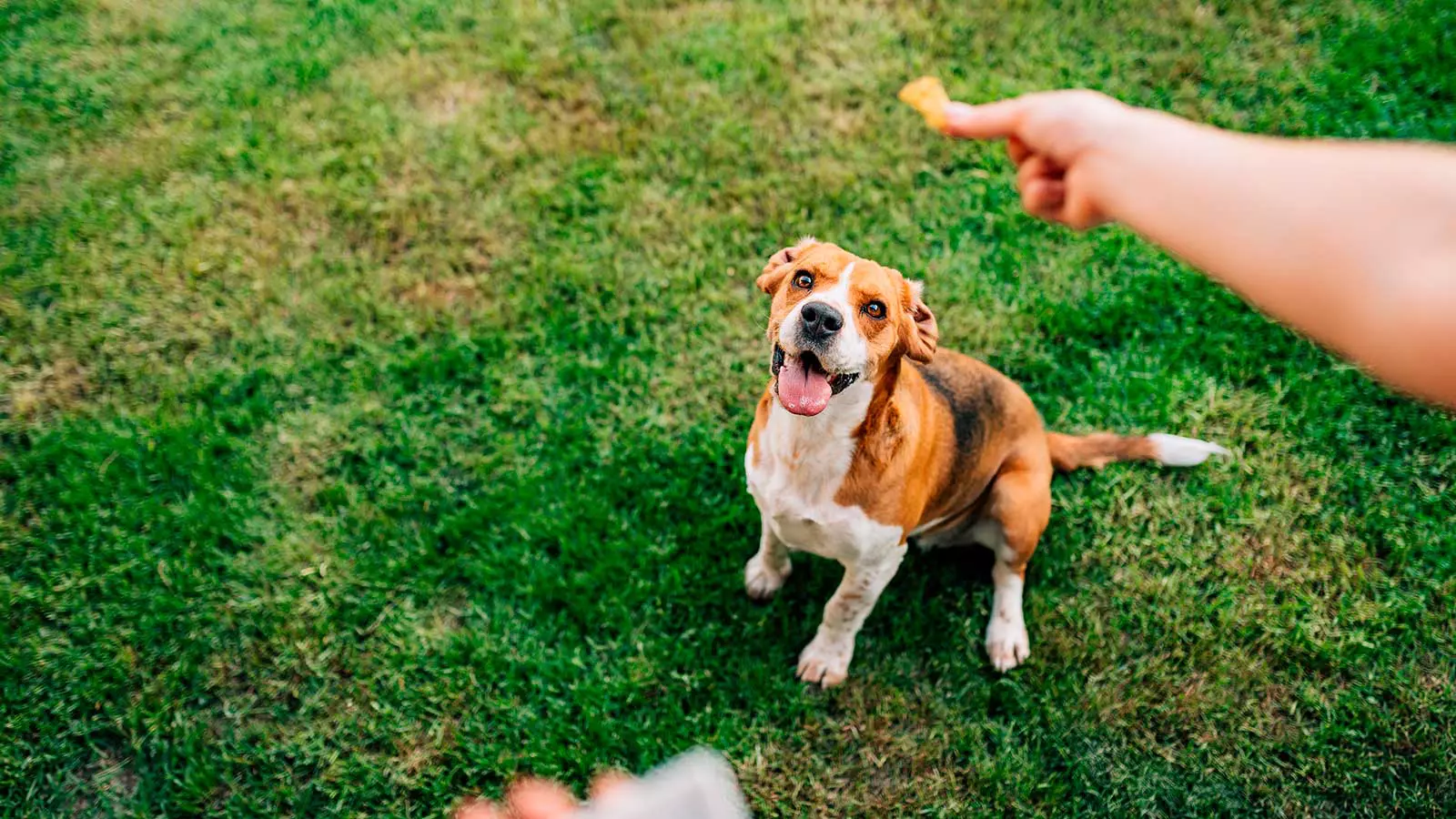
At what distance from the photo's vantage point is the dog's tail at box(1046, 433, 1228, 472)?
3945mm

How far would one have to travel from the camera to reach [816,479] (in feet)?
9.69

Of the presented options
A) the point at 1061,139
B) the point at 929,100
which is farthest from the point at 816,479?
the point at 1061,139

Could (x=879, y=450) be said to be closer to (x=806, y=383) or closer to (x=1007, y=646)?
(x=806, y=383)

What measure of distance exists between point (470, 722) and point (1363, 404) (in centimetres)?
455

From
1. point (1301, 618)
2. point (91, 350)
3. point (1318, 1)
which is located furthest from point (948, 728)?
point (1318, 1)

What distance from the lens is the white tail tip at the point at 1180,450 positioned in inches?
159

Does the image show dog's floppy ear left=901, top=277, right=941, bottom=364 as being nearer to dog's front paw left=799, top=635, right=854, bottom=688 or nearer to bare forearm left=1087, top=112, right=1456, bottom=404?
bare forearm left=1087, top=112, right=1456, bottom=404

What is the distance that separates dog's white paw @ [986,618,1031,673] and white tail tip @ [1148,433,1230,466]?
105 centimetres

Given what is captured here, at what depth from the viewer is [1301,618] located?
3.96 m

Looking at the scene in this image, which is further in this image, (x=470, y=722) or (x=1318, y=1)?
(x=1318, y=1)

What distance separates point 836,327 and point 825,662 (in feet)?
6.23

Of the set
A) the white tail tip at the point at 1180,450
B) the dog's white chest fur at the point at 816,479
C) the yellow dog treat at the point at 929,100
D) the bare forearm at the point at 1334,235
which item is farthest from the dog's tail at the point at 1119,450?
the bare forearm at the point at 1334,235

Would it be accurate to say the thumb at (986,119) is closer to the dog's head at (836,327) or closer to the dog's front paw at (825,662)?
the dog's head at (836,327)

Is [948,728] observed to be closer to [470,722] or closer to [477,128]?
[470,722]
